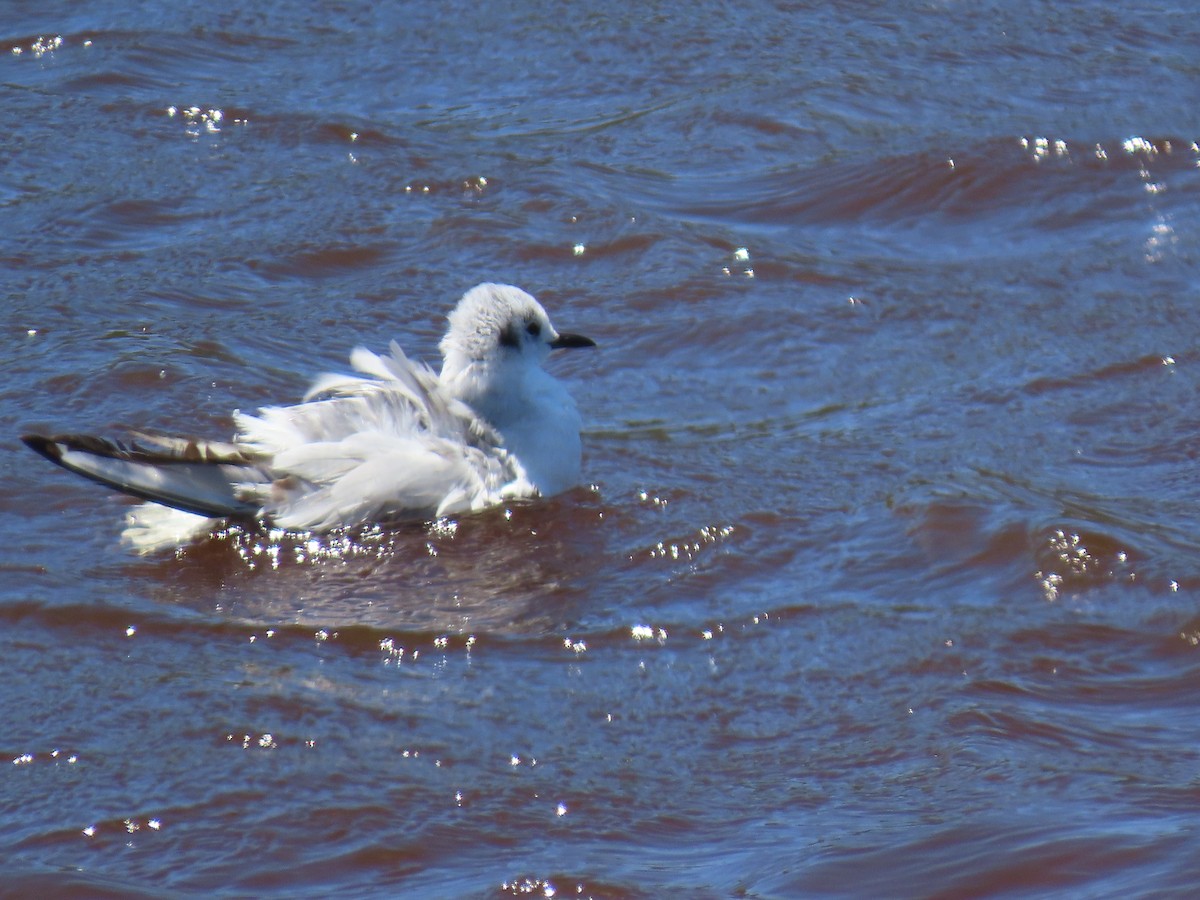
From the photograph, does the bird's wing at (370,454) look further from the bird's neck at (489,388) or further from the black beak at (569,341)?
the black beak at (569,341)

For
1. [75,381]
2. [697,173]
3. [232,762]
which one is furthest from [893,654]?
[697,173]

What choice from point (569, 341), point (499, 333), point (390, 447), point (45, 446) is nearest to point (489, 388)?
point (499, 333)

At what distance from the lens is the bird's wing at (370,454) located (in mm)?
5836

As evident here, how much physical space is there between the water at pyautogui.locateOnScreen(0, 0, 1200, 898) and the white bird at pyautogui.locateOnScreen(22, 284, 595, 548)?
0.14 m

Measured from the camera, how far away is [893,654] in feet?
17.1

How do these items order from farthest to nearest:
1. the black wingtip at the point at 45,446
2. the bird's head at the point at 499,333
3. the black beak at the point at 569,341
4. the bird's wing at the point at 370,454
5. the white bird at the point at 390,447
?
1. the black beak at the point at 569,341
2. the bird's head at the point at 499,333
3. the bird's wing at the point at 370,454
4. the white bird at the point at 390,447
5. the black wingtip at the point at 45,446

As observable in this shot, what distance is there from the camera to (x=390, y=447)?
5.90m

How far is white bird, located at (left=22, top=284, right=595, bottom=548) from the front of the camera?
5676 mm

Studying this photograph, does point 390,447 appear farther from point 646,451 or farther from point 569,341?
point 646,451

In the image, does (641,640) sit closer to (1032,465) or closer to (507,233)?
(1032,465)

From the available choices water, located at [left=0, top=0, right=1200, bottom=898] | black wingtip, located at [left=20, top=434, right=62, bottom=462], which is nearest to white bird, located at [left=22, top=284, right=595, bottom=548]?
black wingtip, located at [left=20, top=434, right=62, bottom=462]

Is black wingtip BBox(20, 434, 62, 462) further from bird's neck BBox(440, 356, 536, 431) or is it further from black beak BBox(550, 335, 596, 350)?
black beak BBox(550, 335, 596, 350)

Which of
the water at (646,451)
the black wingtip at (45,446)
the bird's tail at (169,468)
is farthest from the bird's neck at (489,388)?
the black wingtip at (45,446)

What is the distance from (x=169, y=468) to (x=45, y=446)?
1.29ft
